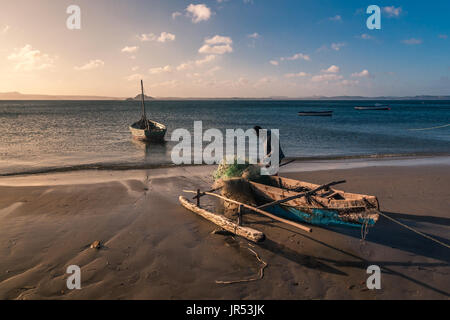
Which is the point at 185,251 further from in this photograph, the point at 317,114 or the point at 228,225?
the point at 317,114

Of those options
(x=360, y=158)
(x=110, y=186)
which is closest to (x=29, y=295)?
(x=110, y=186)

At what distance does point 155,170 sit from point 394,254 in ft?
40.5

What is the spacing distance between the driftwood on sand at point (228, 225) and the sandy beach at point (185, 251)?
24 cm

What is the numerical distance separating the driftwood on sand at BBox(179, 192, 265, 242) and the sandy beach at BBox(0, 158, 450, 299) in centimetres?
24

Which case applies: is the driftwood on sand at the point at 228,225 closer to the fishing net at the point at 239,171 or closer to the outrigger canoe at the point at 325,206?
the fishing net at the point at 239,171

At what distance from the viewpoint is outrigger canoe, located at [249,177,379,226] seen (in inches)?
252

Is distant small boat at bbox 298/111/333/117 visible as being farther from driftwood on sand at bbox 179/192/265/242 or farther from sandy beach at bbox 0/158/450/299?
driftwood on sand at bbox 179/192/265/242

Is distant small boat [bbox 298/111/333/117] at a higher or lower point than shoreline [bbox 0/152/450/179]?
higher

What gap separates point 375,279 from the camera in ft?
17.7

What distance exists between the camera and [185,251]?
21.3 feet
